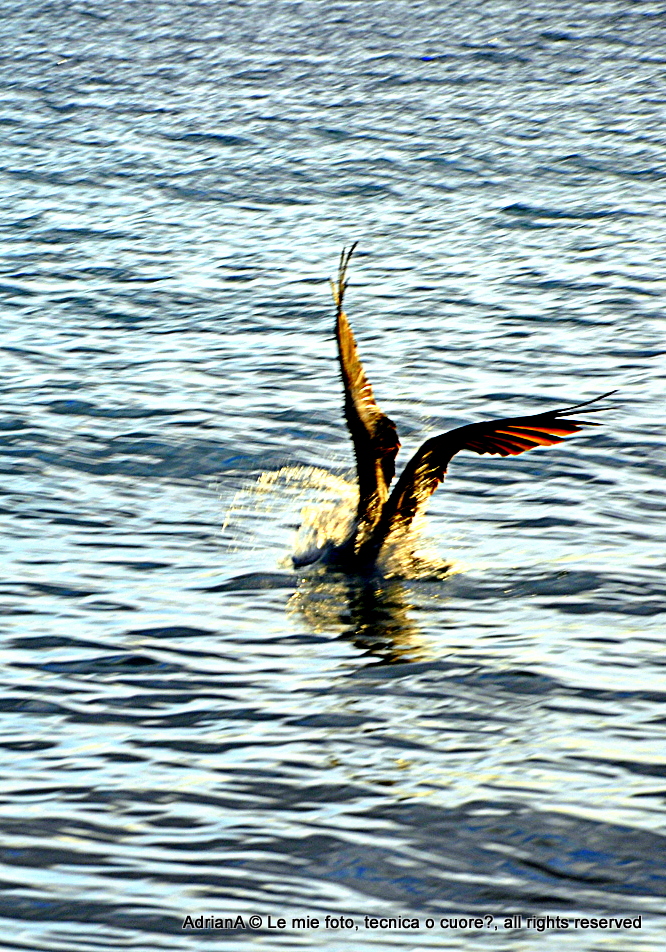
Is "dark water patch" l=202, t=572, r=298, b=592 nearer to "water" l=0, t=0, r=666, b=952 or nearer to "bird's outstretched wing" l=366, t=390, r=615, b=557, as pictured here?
"water" l=0, t=0, r=666, b=952

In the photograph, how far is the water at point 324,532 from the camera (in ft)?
22.1

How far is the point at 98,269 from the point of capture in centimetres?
1722

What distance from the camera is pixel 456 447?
9.19m

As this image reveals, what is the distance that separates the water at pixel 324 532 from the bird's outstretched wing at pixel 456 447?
0.37m

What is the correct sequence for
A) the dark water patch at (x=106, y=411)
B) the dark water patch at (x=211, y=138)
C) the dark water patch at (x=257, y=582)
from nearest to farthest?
the dark water patch at (x=257, y=582), the dark water patch at (x=106, y=411), the dark water patch at (x=211, y=138)

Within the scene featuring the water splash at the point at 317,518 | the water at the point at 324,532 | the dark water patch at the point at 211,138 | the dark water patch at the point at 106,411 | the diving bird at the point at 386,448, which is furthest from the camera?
the dark water patch at the point at 211,138

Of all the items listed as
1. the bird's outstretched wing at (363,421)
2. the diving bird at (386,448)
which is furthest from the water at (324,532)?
the bird's outstretched wing at (363,421)

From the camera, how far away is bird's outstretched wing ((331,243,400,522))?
9469 mm

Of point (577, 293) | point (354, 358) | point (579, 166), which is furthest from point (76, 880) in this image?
point (579, 166)

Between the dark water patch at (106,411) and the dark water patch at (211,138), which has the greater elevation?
the dark water patch at (211,138)

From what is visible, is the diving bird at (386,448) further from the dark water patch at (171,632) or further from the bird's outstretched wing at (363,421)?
the dark water patch at (171,632)

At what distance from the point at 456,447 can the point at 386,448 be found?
0.73m

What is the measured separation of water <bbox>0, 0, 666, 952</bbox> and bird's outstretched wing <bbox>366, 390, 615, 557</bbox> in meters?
0.37

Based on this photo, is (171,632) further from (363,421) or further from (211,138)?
(211,138)
